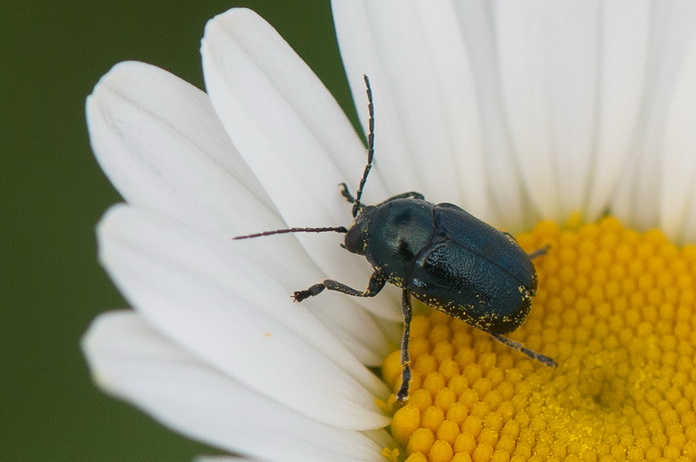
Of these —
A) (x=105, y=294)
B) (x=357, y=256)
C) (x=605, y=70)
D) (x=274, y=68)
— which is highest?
(x=274, y=68)

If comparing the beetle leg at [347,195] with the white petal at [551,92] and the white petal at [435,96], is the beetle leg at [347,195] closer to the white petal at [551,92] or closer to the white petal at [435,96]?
the white petal at [435,96]

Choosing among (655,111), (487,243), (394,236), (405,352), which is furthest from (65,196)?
(655,111)

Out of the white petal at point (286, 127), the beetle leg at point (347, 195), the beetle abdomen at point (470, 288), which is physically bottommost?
the beetle abdomen at point (470, 288)

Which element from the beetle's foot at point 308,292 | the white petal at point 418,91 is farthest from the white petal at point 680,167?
the beetle's foot at point 308,292

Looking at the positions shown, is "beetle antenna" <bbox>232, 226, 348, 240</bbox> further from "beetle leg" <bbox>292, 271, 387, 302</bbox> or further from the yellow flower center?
the yellow flower center

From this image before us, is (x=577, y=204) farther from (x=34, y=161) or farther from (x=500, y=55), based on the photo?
(x=34, y=161)

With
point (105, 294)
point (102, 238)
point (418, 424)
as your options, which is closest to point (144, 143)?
point (102, 238)

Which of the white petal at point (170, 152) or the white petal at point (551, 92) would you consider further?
the white petal at point (551, 92)
